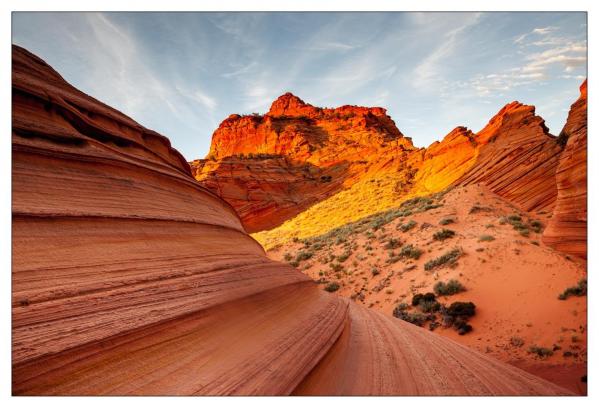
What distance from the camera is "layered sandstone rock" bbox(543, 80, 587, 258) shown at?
5.69 metres

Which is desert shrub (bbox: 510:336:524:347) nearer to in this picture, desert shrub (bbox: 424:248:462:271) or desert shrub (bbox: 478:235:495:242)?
desert shrub (bbox: 424:248:462:271)

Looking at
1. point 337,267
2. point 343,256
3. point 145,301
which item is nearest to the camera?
point 145,301

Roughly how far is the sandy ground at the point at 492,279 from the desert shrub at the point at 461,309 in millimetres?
144

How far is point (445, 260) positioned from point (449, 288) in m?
1.74

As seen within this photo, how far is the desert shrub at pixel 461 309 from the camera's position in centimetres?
679

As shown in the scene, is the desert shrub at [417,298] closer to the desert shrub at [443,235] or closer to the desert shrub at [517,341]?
the desert shrub at [517,341]

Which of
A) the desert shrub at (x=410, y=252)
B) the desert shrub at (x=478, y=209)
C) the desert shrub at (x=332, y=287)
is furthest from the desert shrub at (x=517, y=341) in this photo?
the desert shrub at (x=478, y=209)

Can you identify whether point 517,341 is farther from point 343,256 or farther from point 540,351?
point 343,256

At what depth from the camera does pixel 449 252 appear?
9648mm

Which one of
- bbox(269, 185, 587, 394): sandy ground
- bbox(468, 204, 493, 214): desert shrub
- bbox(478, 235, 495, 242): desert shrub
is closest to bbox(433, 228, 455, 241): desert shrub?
bbox(269, 185, 587, 394): sandy ground

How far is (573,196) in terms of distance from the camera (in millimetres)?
6199

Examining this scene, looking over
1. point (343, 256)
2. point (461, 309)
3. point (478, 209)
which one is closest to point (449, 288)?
point (461, 309)
